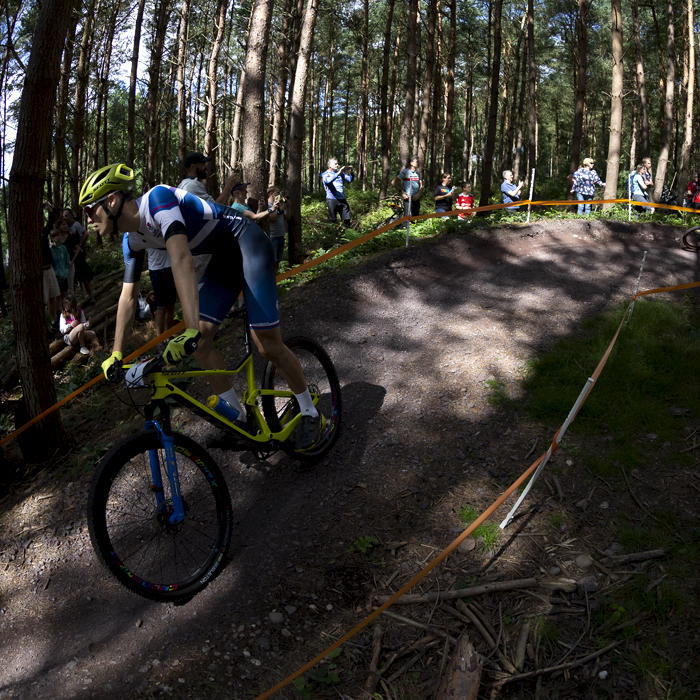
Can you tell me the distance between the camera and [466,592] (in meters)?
3.28

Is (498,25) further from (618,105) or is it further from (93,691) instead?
(93,691)

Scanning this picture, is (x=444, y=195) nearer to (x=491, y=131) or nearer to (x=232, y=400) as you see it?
(x=491, y=131)

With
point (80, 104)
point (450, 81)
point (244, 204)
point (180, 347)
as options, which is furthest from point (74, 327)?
point (450, 81)

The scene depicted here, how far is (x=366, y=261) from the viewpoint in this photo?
8.95 m

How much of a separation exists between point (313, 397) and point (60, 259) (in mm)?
8673

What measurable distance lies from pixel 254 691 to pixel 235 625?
0.42 m

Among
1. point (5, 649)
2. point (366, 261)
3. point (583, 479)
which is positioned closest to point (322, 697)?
point (5, 649)

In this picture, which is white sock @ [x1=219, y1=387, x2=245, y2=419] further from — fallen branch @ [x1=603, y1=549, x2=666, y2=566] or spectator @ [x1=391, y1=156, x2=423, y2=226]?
spectator @ [x1=391, y1=156, x2=423, y2=226]

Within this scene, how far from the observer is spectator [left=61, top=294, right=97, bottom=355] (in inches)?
384

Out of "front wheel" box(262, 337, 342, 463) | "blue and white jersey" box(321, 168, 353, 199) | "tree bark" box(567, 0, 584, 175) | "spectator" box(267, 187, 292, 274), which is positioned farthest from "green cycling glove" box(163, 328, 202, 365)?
"tree bark" box(567, 0, 584, 175)

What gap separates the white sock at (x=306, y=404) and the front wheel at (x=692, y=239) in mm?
9107

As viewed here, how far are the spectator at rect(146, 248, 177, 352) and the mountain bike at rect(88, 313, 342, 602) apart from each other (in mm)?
1855

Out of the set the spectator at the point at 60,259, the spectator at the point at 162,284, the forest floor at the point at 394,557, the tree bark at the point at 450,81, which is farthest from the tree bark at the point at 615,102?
the spectator at the point at 60,259

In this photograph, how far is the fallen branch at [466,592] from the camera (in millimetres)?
3270
